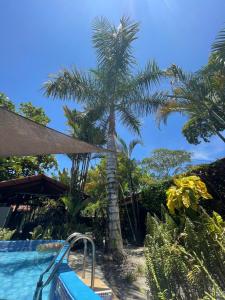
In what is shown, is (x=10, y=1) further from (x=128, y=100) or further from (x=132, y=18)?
(x=128, y=100)

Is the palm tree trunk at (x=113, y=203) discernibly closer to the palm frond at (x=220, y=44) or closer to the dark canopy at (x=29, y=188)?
the palm frond at (x=220, y=44)

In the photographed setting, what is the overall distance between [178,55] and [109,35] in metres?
4.15

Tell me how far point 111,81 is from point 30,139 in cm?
813

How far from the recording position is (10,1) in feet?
34.6

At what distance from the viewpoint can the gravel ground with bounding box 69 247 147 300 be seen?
21.2 ft

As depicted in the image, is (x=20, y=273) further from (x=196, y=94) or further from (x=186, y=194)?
(x=196, y=94)

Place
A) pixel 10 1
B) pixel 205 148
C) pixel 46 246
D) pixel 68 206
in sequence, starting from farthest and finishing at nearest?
pixel 205 148, pixel 68 206, pixel 10 1, pixel 46 246

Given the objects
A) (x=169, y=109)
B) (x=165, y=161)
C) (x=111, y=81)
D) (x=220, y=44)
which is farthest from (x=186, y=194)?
(x=165, y=161)

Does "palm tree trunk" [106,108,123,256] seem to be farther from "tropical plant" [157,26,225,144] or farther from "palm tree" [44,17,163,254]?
"tropical plant" [157,26,225,144]

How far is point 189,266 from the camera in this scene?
3.96 metres

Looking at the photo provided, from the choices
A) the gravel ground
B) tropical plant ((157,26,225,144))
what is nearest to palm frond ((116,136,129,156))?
tropical plant ((157,26,225,144))

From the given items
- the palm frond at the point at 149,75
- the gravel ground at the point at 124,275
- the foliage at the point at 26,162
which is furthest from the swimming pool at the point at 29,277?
the foliage at the point at 26,162

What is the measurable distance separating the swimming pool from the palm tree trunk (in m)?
2.61

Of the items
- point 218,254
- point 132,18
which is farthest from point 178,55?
point 218,254
